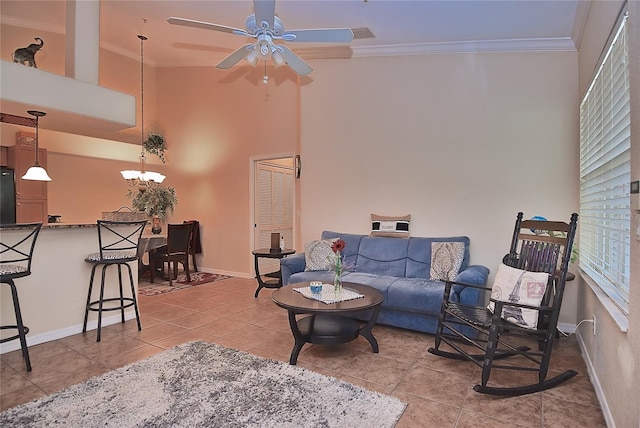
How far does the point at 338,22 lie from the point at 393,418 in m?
3.86

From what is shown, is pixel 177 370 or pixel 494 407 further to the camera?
pixel 177 370

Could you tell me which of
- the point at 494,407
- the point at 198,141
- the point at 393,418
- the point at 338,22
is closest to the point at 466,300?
the point at 494,407

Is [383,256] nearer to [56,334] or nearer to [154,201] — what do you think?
[56,334]

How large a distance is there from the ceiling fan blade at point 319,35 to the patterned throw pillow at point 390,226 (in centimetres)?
224

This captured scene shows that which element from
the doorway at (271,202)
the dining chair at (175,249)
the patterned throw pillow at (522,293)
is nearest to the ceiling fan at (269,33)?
the patterned throw pillow at (522,293)

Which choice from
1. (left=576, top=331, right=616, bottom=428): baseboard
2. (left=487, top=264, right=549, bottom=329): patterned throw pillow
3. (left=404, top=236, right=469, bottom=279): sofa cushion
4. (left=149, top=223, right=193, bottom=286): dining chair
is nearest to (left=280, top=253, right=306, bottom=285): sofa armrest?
(left=404, top=236, right=469, bottom=279): sofa cushion

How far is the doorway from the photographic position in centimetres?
636

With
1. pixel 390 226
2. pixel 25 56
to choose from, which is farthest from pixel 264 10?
pixel 390 226

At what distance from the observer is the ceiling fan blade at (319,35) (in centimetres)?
298

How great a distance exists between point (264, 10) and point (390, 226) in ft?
9.24

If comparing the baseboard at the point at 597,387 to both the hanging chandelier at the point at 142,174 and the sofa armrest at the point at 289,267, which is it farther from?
the hanging chandelier at the point at 142,174

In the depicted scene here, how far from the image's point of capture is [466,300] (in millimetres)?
3330

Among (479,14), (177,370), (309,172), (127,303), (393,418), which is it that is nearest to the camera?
(393,418)

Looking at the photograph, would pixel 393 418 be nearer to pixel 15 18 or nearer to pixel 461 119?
pixel 461 119
